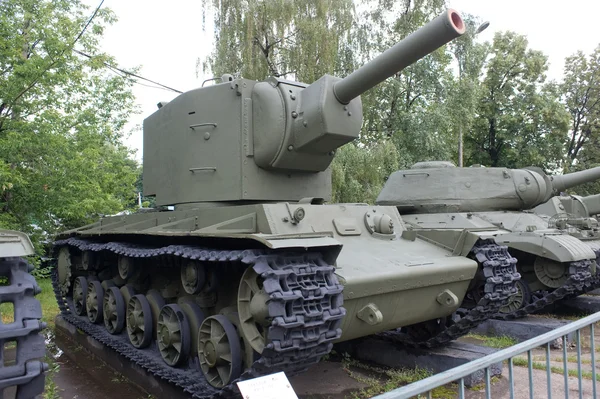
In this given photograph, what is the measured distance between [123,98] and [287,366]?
1075cm

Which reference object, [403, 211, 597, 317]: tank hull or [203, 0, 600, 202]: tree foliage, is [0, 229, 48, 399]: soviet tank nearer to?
[403, 211, 597, 317]: tank hull

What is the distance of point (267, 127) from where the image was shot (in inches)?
225

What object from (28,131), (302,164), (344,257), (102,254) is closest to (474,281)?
(344,257)

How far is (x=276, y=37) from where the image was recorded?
16703mm

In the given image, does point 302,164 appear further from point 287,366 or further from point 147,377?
point 147,377

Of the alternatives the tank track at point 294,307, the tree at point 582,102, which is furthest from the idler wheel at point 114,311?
the tree at point 582,102

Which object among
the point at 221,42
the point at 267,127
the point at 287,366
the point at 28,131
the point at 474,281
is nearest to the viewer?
the point at 287,366

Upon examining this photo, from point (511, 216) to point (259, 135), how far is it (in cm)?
590

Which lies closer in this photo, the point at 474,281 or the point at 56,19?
the point at 474,281

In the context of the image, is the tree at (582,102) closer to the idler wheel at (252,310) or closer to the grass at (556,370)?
the grass at (556,370)

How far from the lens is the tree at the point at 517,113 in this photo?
2825 centimetres

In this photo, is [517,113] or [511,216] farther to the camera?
[517,113]

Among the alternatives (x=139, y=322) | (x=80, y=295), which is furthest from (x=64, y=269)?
(x=139, y=322)

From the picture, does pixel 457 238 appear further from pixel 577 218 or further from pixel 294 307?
pixel 577 218
